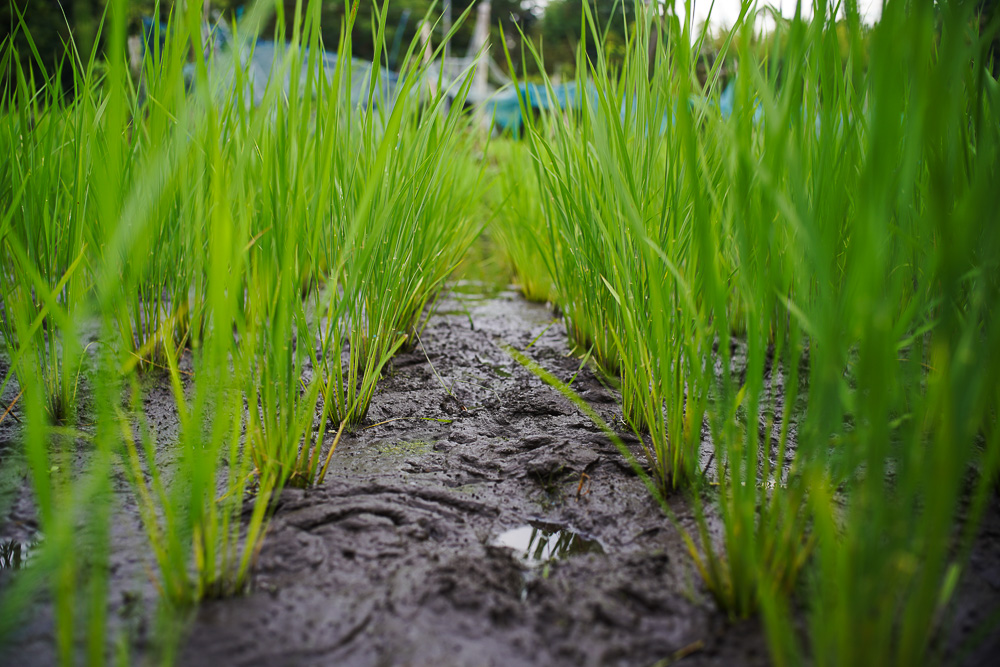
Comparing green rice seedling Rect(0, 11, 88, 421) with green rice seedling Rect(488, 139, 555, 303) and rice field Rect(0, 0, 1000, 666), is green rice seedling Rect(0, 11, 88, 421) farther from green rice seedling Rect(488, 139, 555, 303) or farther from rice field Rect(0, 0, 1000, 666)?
green rice seedling Rect(488, 139, 555, 303)

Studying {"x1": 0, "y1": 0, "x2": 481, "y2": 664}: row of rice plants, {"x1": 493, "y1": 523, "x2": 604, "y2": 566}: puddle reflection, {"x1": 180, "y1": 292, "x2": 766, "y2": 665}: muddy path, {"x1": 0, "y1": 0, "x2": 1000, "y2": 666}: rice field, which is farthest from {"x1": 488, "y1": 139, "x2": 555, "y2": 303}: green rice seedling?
{"x1": 493, "y1": 523, "x2": 604, "y2": 566}: puddle reflection

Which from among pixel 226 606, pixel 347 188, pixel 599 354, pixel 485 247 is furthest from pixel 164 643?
pixel 485 247

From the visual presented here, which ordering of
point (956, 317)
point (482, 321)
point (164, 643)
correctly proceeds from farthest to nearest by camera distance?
1. point (482, 321)
2. point (956, 317)
3. point (164, 643)

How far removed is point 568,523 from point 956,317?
1.74 feet

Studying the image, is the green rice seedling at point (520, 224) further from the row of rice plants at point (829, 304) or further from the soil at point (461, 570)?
the soil at point (461, 570)

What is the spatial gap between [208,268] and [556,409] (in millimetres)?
588

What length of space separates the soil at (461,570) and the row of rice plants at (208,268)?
0.11 feet

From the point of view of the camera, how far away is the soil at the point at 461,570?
0.47 meters

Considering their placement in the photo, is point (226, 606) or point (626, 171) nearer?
point (226, 606)

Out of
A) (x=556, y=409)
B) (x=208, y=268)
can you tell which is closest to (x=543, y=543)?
(x=556, y=409)

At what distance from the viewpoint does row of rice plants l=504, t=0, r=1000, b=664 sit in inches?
14.2

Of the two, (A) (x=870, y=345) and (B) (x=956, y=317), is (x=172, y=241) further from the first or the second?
(B) (x=956, y=317)

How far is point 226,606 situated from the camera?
505mm

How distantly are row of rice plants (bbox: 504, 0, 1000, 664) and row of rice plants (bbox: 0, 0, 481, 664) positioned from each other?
34 cm
